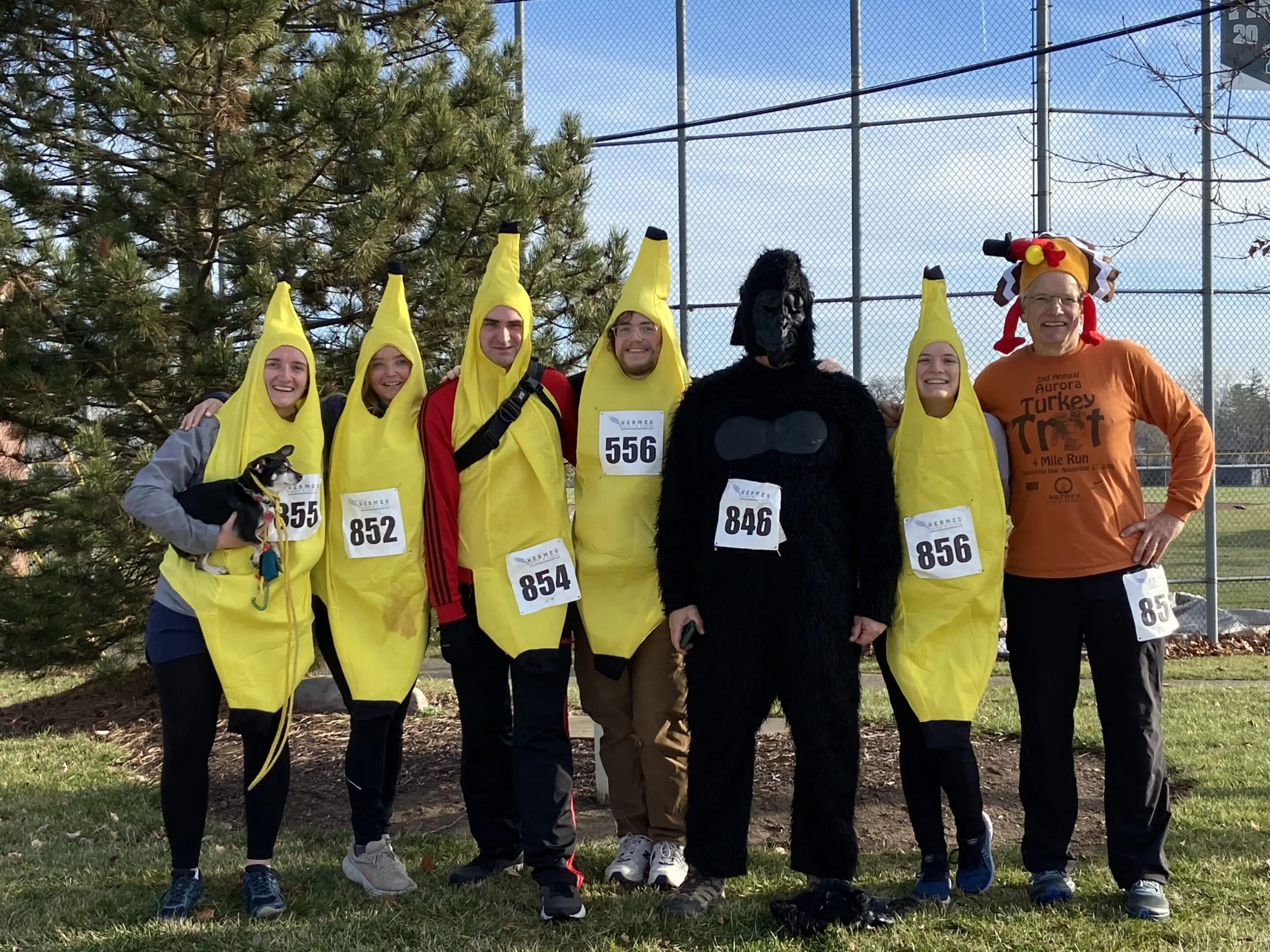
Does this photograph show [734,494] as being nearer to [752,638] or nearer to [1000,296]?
[752,638]

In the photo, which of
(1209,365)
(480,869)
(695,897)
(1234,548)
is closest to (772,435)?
(695,897)

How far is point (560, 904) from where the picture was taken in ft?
12.4

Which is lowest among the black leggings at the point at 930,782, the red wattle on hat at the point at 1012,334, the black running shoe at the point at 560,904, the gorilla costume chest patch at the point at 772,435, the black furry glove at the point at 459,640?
the black running shoe at the point at 560,904

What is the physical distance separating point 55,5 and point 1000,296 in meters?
5.79

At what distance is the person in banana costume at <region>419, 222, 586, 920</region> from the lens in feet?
13.0

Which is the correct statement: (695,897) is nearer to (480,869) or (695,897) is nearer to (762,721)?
(762,721)

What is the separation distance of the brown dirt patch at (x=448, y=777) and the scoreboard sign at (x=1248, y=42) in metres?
3.45

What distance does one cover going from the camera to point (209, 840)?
4883 mm

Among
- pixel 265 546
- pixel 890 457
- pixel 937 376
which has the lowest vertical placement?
pixel 265 546

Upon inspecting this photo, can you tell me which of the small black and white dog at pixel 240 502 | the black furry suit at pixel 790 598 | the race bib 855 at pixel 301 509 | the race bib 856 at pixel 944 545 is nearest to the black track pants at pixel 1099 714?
the race bib 856 at pixel 944 545

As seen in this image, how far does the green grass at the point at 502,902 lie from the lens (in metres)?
3.59

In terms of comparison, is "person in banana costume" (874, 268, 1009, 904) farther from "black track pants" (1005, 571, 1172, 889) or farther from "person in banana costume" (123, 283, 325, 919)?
"person in banana costume" (123, 283, 325, 919)

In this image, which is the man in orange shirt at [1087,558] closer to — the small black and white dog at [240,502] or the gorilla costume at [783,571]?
the gorilla costume at [783,571]

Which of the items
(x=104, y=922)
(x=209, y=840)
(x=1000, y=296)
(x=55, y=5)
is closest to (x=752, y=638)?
(x=1000, y=296)
